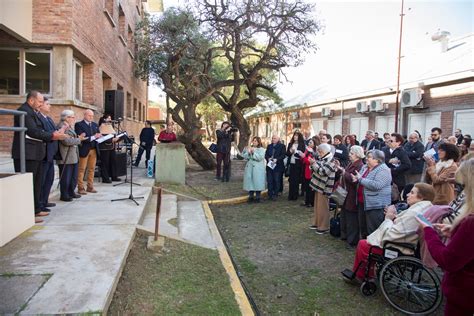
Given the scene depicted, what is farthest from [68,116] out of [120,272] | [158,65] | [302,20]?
[158,65]

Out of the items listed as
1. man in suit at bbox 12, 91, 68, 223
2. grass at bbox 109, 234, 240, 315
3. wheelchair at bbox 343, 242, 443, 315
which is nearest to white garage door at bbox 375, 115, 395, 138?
wheelchair at bbox 343, 242, 443, 315

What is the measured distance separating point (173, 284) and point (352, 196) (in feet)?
11.0

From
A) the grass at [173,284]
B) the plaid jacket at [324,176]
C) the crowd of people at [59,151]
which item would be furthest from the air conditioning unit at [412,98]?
the grass at [173,284]

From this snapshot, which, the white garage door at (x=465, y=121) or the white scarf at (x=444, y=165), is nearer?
the white scarf at (x=444, y=165)

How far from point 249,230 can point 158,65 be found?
14.5 metres

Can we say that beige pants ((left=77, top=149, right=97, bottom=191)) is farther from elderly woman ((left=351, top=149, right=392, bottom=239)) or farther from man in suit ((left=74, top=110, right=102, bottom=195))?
elderly woman ((left=351, top=149, right=392, bottom=239))

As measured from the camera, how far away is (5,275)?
3.56 metres

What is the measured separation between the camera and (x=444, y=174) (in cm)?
555

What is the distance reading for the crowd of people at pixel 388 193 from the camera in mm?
2594

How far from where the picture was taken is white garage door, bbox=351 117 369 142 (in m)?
18.7

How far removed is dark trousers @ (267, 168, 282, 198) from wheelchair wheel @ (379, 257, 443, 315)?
6.15 meters

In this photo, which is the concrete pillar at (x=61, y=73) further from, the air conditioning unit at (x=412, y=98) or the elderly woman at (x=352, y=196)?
the air conditioning unit at (x=412, y=98)

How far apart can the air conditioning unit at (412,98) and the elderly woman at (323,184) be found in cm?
847

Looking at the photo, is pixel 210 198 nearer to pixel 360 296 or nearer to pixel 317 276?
Result: pixel 317 276
